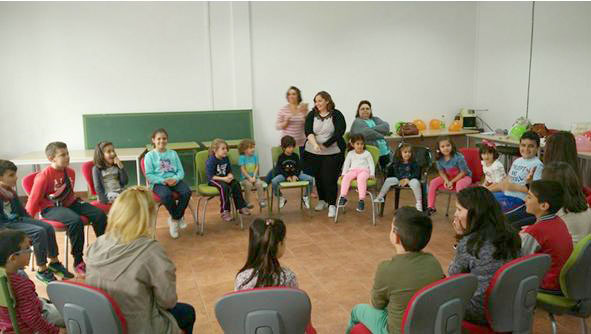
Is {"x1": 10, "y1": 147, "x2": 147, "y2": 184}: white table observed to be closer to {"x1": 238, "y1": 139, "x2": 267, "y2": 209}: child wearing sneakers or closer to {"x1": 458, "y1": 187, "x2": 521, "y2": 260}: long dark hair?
{"x1": 238, "y1": 139, "x2": 267, "y2": 209}: child wearing sneakers

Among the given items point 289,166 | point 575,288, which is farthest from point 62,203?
point 575,288

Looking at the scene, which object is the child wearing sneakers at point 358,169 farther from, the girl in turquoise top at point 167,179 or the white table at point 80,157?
the white table at point 80,157

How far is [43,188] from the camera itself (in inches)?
154

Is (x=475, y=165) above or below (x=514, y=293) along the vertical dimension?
above

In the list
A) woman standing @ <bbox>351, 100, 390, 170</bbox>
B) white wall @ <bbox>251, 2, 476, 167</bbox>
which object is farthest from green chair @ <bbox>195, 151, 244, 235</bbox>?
white wall @ <bbox>251, 2, 476, 167</bbox>

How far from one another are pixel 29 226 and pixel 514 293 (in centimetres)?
324

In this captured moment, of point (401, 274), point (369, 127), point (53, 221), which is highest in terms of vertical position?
point (369, 127)

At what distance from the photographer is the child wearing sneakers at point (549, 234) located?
2502 millimetres

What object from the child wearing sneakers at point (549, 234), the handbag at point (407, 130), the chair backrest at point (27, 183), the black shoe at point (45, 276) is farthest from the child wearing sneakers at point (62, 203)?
the handbag at point (407, 130)

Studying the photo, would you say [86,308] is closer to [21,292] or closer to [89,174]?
[21,292]

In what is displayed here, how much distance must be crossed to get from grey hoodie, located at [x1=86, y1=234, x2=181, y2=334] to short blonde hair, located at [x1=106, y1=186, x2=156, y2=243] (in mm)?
37

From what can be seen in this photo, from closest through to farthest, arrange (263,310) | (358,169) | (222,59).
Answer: (263,310) → (358,169) → (222,59)

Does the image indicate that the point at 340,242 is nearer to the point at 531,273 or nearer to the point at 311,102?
the point at 531,273

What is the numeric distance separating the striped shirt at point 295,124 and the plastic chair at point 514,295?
13.1 feet
